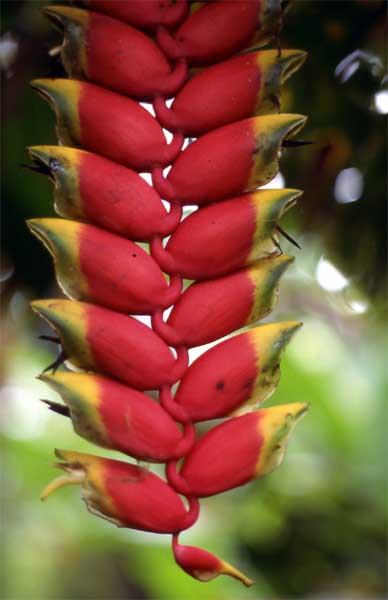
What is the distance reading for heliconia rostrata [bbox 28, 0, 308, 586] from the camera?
0.71 metres

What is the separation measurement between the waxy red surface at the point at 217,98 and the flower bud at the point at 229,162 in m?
0.02

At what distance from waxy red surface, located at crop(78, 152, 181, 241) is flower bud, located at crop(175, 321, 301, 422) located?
12cm

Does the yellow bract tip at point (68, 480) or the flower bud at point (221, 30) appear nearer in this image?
the yellow bract tip at point (68, 480)

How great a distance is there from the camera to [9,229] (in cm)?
154

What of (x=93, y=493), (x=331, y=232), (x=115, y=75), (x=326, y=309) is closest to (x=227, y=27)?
(x=115, y=75)

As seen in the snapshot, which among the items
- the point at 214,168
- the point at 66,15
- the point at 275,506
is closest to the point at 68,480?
the point at 214,168

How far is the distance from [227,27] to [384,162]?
25.8 inches

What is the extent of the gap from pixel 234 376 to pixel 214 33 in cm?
32

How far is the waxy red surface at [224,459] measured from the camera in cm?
71

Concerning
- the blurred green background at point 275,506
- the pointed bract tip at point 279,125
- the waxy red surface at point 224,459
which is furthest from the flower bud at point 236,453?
the blurred green background at point 275,506

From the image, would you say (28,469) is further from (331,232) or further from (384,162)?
(384,162)

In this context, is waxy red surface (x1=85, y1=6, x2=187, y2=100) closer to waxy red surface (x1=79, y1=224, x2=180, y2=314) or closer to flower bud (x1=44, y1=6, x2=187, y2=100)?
flower bud (x1=44, y1=6, x2=187, y2=100)

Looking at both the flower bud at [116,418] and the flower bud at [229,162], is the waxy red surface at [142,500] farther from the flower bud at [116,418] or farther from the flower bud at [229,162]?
the flower bud at [229,162]

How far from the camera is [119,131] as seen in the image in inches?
30.2
